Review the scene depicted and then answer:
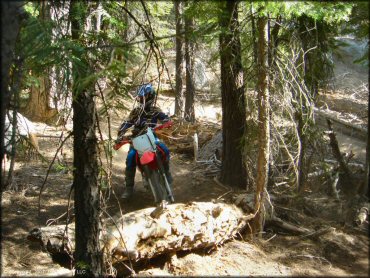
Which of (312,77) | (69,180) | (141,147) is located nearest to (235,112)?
(312,77)

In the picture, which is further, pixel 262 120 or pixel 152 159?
pixel 152 159

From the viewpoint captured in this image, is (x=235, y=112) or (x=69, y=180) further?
(x=69, y=180)

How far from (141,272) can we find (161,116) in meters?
2.61

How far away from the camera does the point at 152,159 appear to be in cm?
643

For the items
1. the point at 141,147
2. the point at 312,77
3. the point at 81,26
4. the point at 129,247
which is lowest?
the point at 129,247

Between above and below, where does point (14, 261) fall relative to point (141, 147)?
below

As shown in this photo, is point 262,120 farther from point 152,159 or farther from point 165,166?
point 165,166

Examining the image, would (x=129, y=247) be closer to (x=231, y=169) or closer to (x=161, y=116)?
(x=161, y=116)

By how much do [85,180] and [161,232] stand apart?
129 centimetres

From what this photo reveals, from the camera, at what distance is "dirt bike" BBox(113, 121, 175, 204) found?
6.46m

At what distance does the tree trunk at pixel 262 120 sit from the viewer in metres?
5.57

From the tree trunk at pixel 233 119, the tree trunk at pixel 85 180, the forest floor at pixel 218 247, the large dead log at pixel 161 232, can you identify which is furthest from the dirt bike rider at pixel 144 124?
the tree trunk at pixel 85 180

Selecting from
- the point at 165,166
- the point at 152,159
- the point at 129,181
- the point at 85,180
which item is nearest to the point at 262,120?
the point at 152,159

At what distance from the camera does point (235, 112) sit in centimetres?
750
